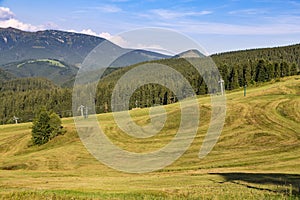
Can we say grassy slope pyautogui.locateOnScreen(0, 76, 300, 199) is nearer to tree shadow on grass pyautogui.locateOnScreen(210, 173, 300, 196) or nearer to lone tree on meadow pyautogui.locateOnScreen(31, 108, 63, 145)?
tree shadow on grass pyautogui.locateOnScreen(210, 173, 300, 196)

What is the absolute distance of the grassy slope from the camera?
69.9 feet

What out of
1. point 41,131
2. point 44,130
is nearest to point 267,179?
point 44,130

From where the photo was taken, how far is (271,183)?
23594mm

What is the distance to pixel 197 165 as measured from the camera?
125 ft

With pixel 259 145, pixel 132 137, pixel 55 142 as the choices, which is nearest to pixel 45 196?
pixel 259 145

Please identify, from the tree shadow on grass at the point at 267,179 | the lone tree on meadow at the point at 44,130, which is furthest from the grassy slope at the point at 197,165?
the lone tree on meadow at the point at 44,130

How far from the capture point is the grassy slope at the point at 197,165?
69.9 ft

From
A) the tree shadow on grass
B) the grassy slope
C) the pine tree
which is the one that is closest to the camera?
the grassy slope

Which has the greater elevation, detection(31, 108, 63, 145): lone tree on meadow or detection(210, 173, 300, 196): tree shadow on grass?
detection(31, 108, 63, 145): lone tree on meadow

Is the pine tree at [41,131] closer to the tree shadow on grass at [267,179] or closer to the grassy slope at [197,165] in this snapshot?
the grassy slope at [197,165]

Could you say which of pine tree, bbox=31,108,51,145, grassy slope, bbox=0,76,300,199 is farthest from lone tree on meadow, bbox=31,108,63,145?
grassy slope, bbox=0,76,300,199

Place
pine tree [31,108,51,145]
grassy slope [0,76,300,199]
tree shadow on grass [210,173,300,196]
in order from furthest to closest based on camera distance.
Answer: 1. pine tree [31,108,51,145]
2. tree shadow on grass [210,173,300,196]
3. grassy slope [0,76,300,199]

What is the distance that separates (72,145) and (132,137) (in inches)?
379

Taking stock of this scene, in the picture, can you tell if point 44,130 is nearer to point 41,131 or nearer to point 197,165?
point 41,131
